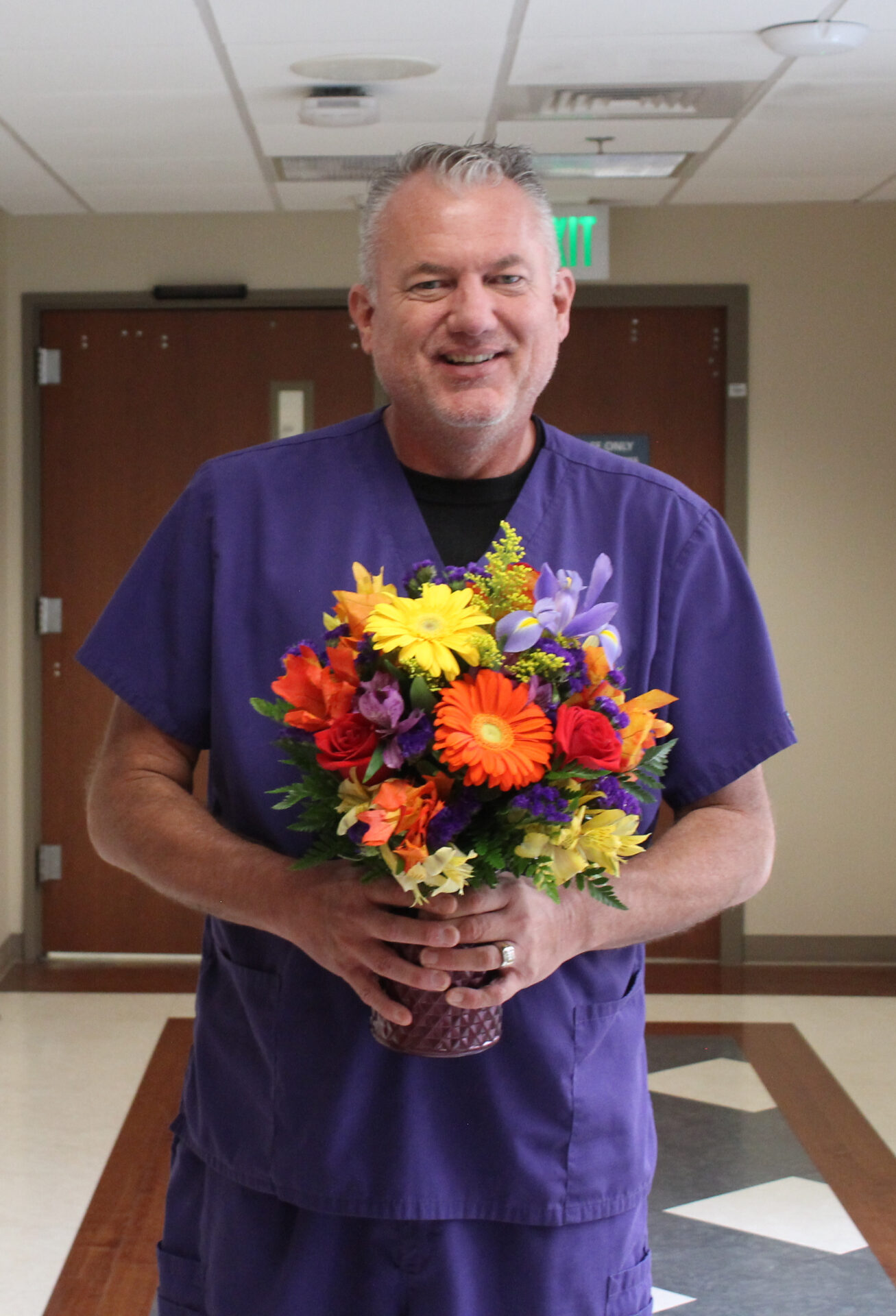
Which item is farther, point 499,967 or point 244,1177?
point 244,1177

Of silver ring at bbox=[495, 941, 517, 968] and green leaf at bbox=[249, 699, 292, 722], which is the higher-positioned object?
green leaf at bbox=[249, 699, 292, 722]

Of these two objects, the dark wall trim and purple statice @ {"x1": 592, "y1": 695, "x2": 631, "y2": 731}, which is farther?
the dark wall trim

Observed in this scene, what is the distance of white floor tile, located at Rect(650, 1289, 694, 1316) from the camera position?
8.64 ft

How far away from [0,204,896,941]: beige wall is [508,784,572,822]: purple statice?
4165 mm

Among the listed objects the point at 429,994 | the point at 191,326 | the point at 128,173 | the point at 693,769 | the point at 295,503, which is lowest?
the point at 429,994

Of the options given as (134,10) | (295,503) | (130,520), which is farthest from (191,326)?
(295,503)

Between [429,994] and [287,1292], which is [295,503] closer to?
[429,994]

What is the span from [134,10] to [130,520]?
2354 mm

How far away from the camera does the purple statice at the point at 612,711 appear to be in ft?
3.15

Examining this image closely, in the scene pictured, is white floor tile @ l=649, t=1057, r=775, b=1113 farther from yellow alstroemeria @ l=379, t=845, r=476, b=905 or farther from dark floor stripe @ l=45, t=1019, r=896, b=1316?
yellow alstroemeria @ l=379, t=845, r=476, b=905

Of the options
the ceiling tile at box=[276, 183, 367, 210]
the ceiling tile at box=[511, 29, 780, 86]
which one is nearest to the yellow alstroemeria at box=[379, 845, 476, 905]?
the ceiling tile at box=[511, 29, 780, 86]

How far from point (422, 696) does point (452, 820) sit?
0.09 m

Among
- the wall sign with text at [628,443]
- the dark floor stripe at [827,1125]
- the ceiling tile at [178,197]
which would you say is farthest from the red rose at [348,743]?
the wall sign with text at [628,443]

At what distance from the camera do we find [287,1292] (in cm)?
117
